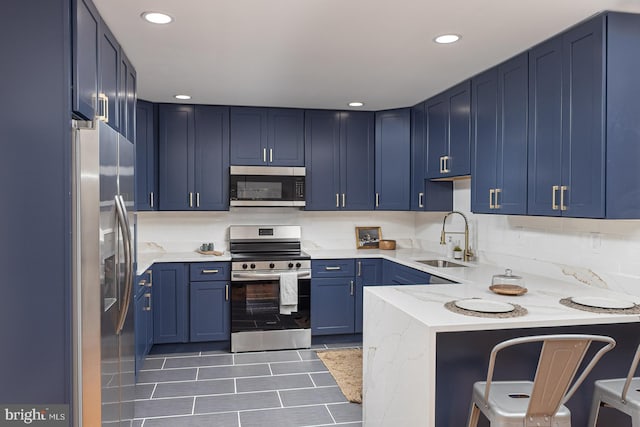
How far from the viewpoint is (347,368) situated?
405 centimetres

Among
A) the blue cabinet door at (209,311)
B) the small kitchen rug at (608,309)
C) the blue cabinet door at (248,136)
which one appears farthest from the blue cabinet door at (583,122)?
the blue cabinet door at (209,311)

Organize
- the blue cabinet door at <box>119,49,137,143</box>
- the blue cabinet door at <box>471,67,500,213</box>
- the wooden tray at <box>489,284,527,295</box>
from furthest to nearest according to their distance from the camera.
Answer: the blue cabinet door at <box>471,67,500,213</box> → the blue cabinet door at <box>119,49,137,143</box> → the wooden tray at <box>489,284,527,295</box>

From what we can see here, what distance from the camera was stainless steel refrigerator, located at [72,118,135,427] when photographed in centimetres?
201

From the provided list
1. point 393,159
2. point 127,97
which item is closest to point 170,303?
point 127,97

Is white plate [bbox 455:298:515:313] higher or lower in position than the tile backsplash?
lower

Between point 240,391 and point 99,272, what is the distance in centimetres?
189

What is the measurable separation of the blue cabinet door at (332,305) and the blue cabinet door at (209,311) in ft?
2.72

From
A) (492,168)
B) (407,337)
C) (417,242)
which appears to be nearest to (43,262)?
(407,337)

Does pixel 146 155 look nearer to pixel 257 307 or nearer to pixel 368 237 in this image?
pixel 257 307

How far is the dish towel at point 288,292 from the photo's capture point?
4.60 m

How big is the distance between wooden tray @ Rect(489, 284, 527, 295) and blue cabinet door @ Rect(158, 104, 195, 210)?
3.06 m

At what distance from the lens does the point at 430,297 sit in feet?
8.48

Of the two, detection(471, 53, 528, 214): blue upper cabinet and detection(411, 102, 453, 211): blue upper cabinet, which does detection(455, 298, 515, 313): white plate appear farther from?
detection(411, 102, 453, 211): blue upper cabinet

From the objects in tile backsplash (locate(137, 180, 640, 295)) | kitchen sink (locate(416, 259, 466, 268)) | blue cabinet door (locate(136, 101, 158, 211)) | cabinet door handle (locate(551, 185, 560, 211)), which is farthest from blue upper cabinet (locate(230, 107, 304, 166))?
cabinet door handle (locate(551, 185, 560, 211))
